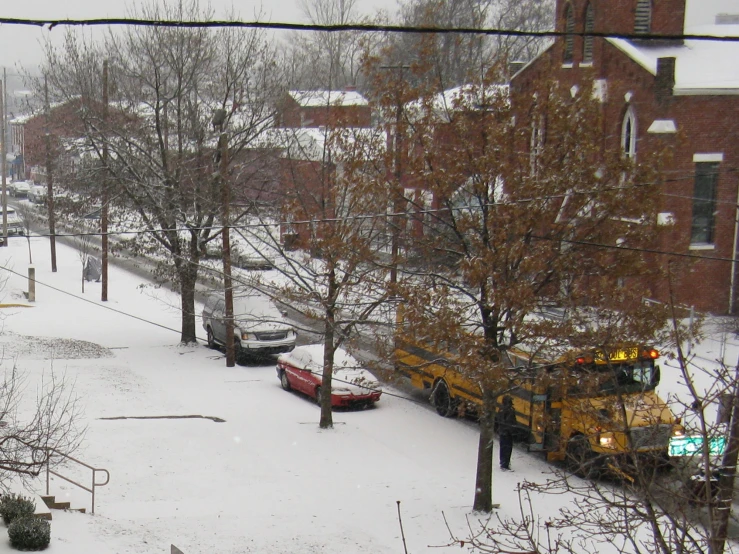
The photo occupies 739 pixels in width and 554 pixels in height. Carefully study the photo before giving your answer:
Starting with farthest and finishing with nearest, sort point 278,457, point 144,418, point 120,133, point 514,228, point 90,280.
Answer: point 90,280 < point 120,133 < point 144,418 < point 278,457 < point 514,228

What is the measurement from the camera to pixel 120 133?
25.3m

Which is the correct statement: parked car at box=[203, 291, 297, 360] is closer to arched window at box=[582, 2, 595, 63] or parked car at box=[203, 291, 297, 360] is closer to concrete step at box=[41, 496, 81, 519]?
concrete step at box=[41, 496, 81, 519]

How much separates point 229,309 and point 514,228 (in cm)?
1214

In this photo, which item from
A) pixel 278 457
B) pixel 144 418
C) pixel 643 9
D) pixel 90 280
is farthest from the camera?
pixel 90 280

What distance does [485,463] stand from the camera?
13992mm

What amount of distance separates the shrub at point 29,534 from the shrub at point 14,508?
2.29 ft

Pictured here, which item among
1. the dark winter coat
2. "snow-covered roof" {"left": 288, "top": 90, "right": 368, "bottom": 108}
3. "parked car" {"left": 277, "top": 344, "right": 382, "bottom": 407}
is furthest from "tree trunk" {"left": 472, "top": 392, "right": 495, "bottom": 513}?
"snow-covered roof" {"left": 288, "top": 90, "right": 368, "bottom": 108}

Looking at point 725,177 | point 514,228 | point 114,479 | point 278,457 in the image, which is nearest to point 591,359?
point 514,228

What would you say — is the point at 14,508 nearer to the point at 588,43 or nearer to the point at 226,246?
the point at 226,246

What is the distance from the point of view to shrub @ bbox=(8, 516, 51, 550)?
11.4m

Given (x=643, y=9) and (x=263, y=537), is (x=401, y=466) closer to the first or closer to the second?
(x=263, y=537)

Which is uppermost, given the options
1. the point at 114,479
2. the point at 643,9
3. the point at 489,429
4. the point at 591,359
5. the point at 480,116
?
the point at 643,9

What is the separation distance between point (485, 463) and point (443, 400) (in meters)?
5.72

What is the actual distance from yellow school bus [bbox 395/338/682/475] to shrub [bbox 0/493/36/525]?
19.3ft
